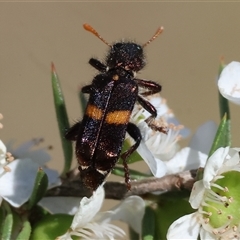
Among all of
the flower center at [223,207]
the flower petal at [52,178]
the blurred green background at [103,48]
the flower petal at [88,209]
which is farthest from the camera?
the blurred green background at [103,48]

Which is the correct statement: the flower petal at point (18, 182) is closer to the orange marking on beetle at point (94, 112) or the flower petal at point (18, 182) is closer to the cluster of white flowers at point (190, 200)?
the cluster of white flowers at point (190, 200)

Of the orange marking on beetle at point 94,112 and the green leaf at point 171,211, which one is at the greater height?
the orange marking on beetle at point 94,112

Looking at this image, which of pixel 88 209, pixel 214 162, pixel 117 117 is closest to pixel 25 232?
pixel 88 209

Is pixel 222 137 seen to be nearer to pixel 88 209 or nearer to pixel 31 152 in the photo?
pixel 88 209

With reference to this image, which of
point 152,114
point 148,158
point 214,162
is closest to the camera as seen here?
point 214,162

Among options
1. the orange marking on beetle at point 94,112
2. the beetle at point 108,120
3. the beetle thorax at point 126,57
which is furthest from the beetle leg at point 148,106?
the orange marking on beetle at point 94,112

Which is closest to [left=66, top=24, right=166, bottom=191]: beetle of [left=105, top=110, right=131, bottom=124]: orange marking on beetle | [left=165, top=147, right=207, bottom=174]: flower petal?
[left=105, top=110, right=131, bottom=124]: orange marking on beetle

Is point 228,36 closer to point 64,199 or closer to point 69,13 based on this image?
point 69,13
